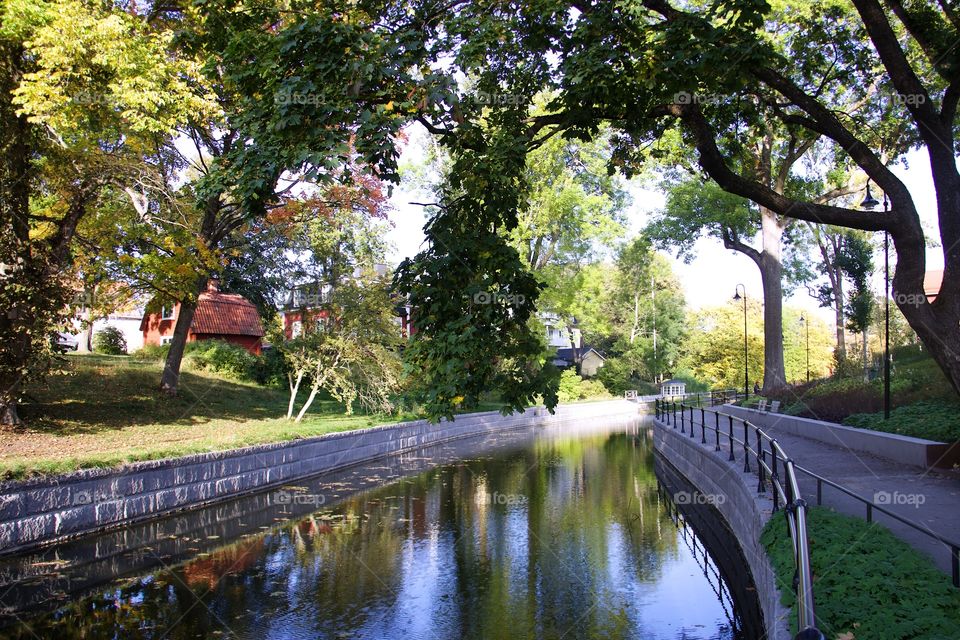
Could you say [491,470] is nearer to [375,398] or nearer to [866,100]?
[375,398]

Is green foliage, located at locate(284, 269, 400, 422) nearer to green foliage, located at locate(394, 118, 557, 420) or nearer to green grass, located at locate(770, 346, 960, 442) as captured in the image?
green grass, located at locate(770, 346, 960, 442)

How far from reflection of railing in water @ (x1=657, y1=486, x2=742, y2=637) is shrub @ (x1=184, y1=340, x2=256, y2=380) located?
22.3 m

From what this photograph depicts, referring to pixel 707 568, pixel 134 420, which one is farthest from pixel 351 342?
pixel 707 568

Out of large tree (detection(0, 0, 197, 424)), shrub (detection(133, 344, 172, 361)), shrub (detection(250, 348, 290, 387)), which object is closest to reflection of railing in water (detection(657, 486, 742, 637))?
large tree (detection(0, 0, 197, 424))

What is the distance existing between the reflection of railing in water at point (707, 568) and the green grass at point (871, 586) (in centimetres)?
197

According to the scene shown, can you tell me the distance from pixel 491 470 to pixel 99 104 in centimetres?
1453

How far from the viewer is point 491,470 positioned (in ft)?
74.9

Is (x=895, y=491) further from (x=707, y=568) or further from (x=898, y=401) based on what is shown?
(x=898, y=401)

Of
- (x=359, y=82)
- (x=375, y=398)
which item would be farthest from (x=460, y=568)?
(x=375, y=398)

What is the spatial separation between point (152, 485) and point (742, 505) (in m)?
10.8

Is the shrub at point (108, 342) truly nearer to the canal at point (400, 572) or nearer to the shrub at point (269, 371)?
the shrub at point (269, 371)

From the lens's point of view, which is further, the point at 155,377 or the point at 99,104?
the point at 155,377

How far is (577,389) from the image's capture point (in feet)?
172

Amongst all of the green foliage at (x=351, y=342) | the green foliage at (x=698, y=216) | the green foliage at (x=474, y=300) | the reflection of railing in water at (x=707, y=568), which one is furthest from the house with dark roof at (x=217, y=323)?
the green foliage at (x=474, y=300)
